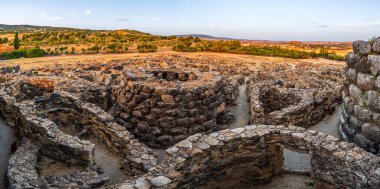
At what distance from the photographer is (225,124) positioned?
15.0 metres

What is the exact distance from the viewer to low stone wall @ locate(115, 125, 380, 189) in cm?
788

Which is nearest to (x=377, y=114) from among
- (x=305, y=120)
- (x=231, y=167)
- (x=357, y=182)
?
(x=357, y=182)

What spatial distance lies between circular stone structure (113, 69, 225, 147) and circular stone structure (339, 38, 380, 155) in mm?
4707

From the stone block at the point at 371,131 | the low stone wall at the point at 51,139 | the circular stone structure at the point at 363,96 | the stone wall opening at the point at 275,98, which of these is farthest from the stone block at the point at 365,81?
the low stone wall at the point at 51,139

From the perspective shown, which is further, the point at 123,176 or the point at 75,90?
the point at 75,90

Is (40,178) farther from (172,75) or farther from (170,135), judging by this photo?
(172,75)

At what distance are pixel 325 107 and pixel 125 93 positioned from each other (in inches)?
347

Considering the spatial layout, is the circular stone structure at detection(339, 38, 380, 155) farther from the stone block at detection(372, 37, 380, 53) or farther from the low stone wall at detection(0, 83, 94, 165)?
the low stone wall at detection(0, 83, 94, 165)

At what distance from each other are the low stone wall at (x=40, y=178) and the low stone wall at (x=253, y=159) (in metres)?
2.36

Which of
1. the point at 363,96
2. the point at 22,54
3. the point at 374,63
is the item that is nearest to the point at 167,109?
the point at 363,96

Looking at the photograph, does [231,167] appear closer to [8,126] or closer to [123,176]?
[123,176]

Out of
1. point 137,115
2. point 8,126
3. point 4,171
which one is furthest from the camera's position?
point 8,126

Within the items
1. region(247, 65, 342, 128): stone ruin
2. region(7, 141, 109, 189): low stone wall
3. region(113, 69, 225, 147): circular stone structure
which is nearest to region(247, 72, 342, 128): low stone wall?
region(247, 65, 342, 128): stone ruin

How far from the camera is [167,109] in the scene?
12953 millimetres
